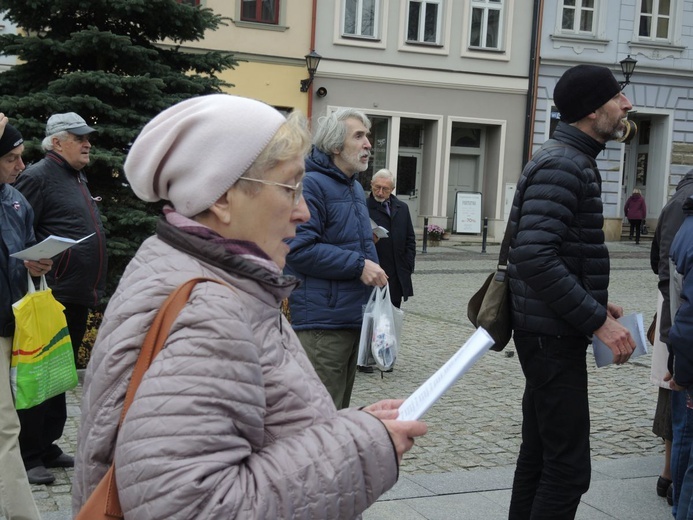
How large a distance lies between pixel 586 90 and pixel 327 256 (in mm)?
1399

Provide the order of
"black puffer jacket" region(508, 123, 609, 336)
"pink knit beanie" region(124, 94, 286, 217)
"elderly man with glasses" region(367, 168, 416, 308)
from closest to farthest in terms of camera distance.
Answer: "pink knit beanie" region(124, 94, 286, 217) → "black puffer jacket" region(508, 123, 609, 336) → "elderly man with glasses" region(367, 168, 416, 308)

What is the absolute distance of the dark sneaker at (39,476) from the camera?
4.83 m

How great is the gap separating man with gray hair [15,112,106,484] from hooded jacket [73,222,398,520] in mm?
3856

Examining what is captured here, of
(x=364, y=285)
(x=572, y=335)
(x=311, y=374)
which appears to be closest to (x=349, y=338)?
(x=364, y=285)

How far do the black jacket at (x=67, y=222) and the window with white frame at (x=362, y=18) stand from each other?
1870 cm

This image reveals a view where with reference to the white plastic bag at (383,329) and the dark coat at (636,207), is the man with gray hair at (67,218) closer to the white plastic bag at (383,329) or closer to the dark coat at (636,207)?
the white plastic bag at (383,329)

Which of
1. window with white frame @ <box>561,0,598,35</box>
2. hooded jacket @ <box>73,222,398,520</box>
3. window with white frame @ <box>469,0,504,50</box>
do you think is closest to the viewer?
hooded jacket @ <box>73,222,398,520</box>

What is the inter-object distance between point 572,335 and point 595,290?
8.1 inches

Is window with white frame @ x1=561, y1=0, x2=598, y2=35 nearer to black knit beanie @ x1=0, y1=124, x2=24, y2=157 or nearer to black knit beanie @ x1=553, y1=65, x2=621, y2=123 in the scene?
black knit beanie @ x1=553, y1=65, x2=621, y2=123

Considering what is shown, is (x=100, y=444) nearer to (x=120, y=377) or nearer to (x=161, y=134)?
(x=120, y=377)

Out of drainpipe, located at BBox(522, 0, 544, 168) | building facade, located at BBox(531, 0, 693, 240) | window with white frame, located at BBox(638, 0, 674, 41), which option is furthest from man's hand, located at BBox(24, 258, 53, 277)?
window with white frame, located at BBox(638, 0, 674, 41)

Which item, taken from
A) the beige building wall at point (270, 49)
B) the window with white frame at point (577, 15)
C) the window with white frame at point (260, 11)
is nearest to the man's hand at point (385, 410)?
the beige building wall at point (270, 49)

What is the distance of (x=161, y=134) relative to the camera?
67.7 inches

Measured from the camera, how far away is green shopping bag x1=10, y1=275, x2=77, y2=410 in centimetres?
414
